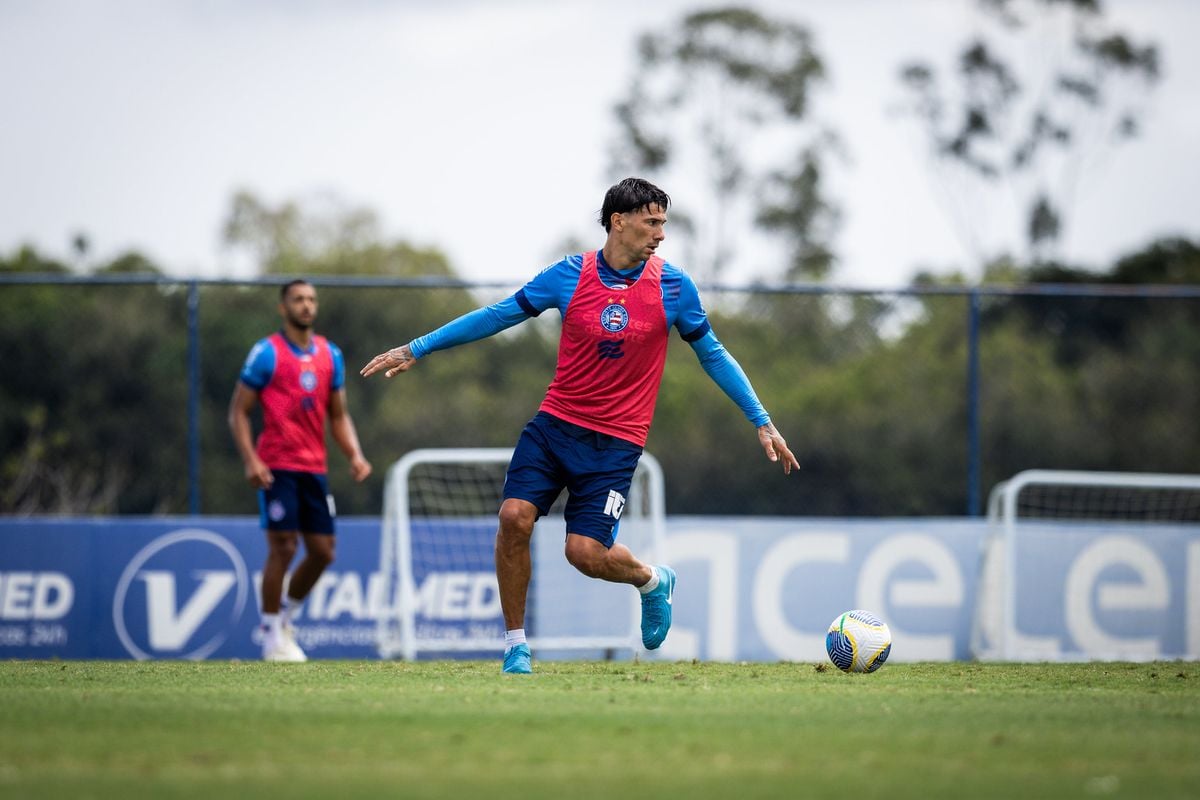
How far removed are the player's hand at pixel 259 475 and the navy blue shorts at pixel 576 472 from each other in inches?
118

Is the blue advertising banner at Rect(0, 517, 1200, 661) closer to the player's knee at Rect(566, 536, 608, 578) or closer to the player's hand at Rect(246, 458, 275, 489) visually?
the player's hand at Rect(246, 458, 275, 489)

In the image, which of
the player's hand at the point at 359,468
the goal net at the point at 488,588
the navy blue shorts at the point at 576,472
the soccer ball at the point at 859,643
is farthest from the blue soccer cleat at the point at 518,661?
the goal net at the point at 488,588

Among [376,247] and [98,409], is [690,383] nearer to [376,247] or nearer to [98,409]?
[98,409]

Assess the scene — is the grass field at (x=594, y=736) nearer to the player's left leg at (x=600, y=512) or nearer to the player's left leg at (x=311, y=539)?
the player's left leg at (x=600, y=512)

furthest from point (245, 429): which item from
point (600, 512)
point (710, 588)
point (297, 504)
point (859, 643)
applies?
point (859, 643)

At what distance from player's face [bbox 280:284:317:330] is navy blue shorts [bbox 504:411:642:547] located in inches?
130

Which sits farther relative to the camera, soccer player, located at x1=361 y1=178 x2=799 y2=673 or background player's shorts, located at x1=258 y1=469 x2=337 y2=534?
background player's shorts, located at x1=258 y1=469 x2=337 y2=534

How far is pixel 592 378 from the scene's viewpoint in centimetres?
738

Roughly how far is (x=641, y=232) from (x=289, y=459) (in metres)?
3.74

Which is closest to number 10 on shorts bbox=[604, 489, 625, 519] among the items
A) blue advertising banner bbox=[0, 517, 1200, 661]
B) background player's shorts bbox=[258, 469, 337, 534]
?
background player's shorts bbox=[258, 469, 337, 534]

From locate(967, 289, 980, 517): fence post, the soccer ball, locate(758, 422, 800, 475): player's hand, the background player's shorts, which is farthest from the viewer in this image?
locate(967, 289, 980, 517): fence post

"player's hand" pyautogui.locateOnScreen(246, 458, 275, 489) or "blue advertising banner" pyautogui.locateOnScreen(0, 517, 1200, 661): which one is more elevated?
"player's hand" pyautogui.locateOnScreen(246, 458, 275, 489)

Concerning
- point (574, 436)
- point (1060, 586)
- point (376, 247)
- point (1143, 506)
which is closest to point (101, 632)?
point (574, 436)

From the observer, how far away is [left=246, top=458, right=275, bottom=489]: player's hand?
9805mm
